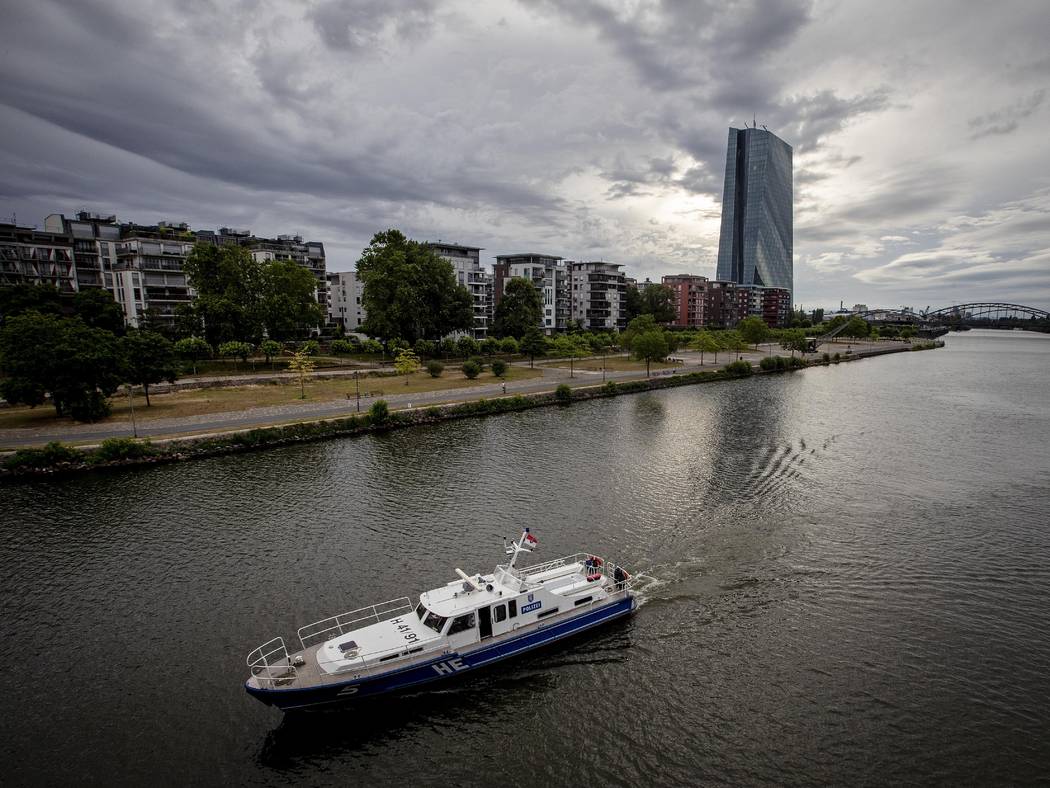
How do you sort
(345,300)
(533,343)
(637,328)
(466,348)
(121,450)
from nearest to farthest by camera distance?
1. (121,450)
2. (533,343)
3. (466,348)
4. (637,328)
5. (345,300)

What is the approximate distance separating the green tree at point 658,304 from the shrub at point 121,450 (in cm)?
16312

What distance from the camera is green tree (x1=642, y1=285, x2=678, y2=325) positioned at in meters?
190

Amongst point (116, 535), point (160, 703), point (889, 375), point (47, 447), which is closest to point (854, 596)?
point (160, 703)

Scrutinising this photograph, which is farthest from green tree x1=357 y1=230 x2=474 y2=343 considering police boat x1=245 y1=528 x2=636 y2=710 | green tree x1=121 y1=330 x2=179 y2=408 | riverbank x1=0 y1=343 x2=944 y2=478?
police boat x1=245 y1=528 x2=636 y2=710

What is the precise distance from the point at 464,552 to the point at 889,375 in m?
115

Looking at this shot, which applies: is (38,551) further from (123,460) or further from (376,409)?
(376,409)

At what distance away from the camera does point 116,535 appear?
32.6 meters

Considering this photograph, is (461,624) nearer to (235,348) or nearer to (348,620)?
(348,620)

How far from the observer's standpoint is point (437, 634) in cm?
2094

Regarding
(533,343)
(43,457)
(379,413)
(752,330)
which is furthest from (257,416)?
(752,330)

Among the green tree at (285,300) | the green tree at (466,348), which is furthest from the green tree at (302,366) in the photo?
the green tree at (466,348)

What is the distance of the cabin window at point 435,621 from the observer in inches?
827

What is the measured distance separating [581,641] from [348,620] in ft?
34.5

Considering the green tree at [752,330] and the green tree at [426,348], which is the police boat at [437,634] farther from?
the green tree at [752,330]
